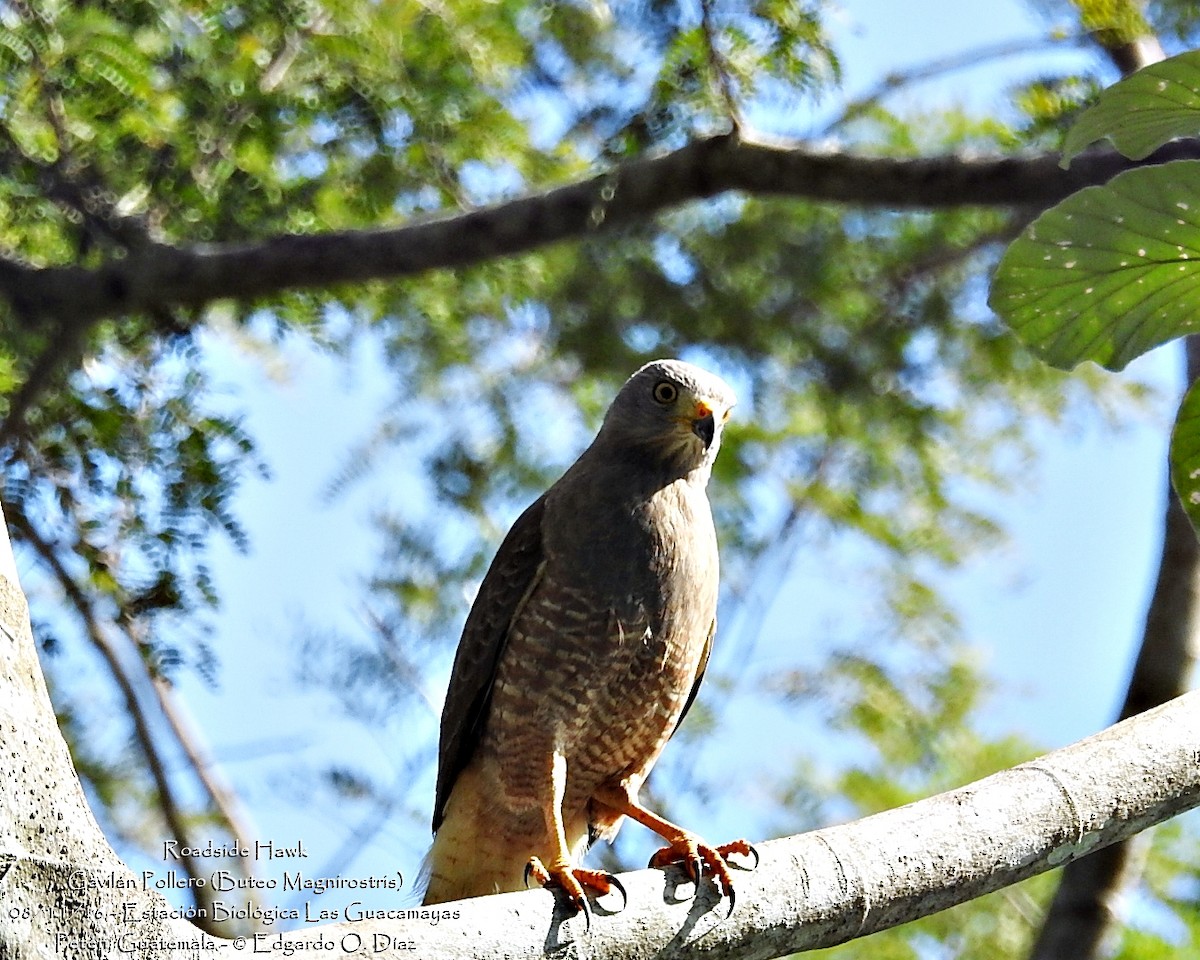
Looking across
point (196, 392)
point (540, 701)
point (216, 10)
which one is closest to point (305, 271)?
point (196, 392)

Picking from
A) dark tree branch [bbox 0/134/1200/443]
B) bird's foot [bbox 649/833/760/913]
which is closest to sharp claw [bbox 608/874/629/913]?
bird's foot [bbox 649/833/760/913]

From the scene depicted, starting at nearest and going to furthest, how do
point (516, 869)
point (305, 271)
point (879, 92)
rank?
point (516, 869)
point (305, 271)
point (879, 92)

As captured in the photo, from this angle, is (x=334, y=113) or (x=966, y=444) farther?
(x=966, y=444)

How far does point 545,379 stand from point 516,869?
281 centimetres

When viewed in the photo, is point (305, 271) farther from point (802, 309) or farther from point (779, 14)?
point (802, 309)

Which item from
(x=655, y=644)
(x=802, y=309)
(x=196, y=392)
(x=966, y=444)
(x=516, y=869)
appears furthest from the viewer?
(x=966, y=444)

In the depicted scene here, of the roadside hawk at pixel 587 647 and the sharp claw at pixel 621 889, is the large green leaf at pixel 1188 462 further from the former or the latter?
the roadside hawk at pixel 587 647

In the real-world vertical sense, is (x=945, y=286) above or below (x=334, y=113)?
above

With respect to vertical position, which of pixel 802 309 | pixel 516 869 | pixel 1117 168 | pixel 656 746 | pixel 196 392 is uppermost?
pixel 802 309

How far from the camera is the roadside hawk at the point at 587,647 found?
3719mm

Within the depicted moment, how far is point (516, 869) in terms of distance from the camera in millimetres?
3998

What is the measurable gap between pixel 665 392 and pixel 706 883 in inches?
66.0

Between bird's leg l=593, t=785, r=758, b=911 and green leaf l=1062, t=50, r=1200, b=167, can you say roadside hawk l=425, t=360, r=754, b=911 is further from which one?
green leaf l=1062, t=50, r=1200, b=167

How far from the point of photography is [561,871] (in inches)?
113
